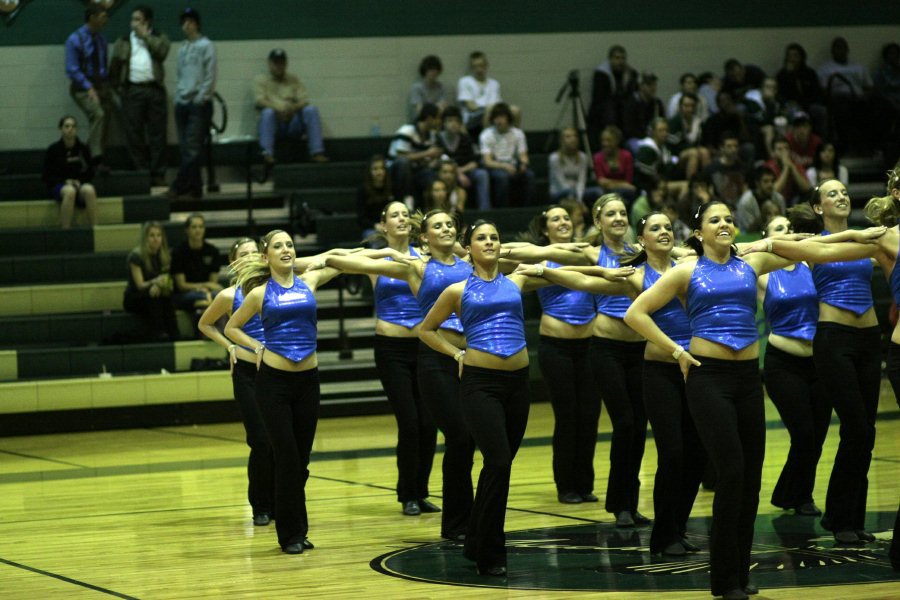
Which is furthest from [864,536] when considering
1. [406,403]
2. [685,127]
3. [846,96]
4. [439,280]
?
[846,96]

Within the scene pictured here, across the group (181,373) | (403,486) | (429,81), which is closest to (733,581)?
(403,486)

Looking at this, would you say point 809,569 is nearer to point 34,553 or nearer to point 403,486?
point 403,486

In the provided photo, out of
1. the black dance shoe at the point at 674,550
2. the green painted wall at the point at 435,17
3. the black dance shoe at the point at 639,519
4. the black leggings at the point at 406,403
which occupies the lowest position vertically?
the black dance shoe at the point at 639,519

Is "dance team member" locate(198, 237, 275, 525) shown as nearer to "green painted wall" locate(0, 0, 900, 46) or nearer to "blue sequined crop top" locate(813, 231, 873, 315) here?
"blue sequined crop top" locate(813, 231, 873, 315)

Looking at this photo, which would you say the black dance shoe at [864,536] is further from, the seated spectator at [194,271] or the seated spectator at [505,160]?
the seated spectator at [505,160]

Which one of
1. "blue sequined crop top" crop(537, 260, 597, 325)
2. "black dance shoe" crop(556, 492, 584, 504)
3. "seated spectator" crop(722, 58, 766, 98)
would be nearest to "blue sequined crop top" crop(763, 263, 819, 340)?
"blue sequined crop top" crop(537, 260, 597, 325)

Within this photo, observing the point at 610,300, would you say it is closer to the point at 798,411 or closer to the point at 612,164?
the point at 798,411

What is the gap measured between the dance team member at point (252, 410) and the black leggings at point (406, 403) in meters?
0.72

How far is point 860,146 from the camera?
55.8ft

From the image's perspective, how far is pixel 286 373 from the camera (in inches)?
275

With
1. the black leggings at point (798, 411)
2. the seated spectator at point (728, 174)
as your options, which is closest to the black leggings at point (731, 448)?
the black leggings at point (798, 411)

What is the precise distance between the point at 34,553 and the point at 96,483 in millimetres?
2340

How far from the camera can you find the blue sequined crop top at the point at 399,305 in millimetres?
7930

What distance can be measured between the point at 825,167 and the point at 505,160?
11.6ft
